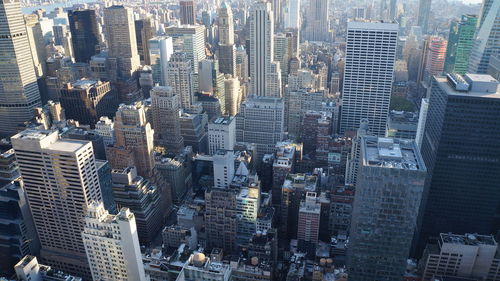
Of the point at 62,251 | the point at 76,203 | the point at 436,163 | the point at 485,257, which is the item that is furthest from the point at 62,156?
the point at 485,257

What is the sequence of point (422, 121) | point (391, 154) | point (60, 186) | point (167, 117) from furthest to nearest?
point (167, 117)
point (422, 121)
point (60, 186)
point (391, 154)

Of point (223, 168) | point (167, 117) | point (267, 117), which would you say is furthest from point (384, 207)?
point (167, 117)

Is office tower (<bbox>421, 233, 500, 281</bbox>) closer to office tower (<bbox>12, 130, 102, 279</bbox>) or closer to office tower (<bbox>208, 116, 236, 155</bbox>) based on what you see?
office tower (<bbox>12, 130, 102, 279</bbox>)

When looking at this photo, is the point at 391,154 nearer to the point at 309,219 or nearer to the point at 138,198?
the point at 309,219

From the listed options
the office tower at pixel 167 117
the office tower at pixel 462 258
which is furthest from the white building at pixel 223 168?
the office tower at pixel 462 258

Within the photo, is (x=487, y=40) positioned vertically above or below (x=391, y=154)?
above

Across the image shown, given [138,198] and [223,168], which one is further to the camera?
[223,168]

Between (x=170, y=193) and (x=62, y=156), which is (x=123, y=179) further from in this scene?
(x=62, y=156)
